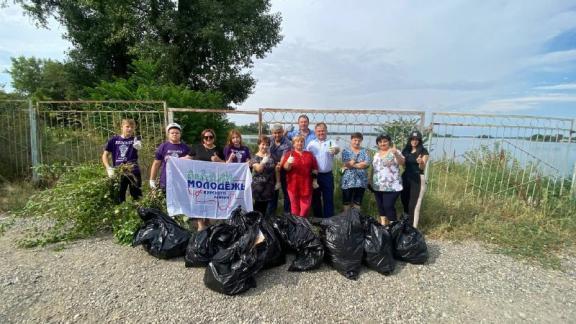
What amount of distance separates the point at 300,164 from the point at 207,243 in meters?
1.55

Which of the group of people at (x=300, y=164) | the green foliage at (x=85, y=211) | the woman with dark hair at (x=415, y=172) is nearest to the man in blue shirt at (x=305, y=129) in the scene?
the group of people at (x=300, y=164)

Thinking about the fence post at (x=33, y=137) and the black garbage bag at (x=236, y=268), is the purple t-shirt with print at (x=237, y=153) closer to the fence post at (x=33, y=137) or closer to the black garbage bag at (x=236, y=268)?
the black garbage bag at (x=236, y=268)

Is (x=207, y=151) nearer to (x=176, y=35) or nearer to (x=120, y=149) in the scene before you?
(x=120, y=149)

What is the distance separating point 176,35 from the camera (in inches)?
491

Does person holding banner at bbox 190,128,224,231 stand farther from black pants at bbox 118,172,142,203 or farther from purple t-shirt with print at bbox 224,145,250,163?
black pants at bbox 118,172,142,203

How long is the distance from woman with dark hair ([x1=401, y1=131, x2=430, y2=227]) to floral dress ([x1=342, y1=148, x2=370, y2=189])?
640 millimetres

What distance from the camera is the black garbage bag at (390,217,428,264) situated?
346cm

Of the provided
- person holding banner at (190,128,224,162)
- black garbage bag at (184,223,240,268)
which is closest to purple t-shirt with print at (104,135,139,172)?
person holding banner at (190,128,224,162)

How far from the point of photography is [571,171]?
17.5 ft

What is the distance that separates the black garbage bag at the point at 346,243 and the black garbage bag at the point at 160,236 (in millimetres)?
1673

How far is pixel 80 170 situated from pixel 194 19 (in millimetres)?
10148

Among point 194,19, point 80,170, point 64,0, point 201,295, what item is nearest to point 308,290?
point 201,295

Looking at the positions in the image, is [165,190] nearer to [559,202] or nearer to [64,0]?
[559,202]

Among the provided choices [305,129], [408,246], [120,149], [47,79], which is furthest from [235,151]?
[47,79]
